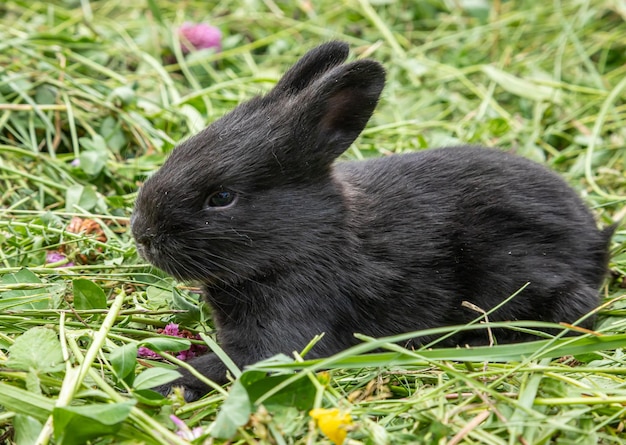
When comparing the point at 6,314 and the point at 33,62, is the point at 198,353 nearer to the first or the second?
the point at 6,314

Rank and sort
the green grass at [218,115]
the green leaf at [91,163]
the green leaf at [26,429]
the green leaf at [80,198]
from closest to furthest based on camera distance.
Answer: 1. the green leaf at [26,429]
2. the green grass at [218,115]
3. the green leaf at [80,198]
4. the green leaf at [91,163]

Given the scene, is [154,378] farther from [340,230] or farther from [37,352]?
[340,230]

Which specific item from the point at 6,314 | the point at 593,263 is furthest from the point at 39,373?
the point at 593,263

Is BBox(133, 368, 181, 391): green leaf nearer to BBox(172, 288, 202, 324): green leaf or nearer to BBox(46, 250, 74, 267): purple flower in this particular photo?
BBox(172, 288, 202, 324): green leaf

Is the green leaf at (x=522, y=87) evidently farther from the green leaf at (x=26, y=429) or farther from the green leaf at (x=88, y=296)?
the green leaf at (x=26, y=429)

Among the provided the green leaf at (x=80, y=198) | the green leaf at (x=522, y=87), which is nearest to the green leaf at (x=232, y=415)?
the green leaf at (x=80, y=198)

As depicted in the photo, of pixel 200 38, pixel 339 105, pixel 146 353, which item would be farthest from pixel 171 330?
pixel 200 38
